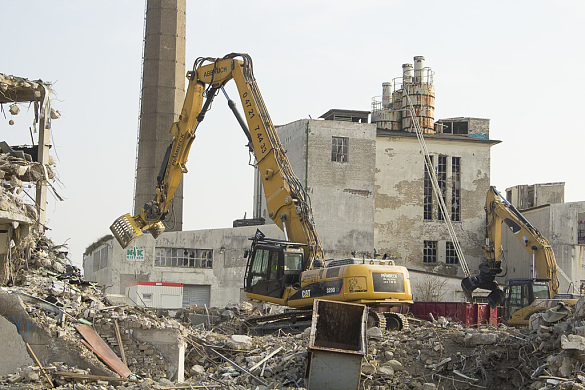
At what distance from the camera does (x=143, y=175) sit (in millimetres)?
41281

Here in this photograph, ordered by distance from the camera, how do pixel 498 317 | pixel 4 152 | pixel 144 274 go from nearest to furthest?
pixel 4 152, pixel 498 317, pixel 144 274

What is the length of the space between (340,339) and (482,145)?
27.7 meters

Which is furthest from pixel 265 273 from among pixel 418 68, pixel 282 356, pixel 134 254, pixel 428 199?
pixel 418 68

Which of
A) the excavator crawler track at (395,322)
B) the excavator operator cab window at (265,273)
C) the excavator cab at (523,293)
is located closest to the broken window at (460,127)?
the excavator cab at (523,293)

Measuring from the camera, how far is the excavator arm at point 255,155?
711 inches

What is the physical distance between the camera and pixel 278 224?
18516 mm

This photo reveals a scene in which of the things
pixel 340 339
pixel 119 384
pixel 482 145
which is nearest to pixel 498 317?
pixel 340 339

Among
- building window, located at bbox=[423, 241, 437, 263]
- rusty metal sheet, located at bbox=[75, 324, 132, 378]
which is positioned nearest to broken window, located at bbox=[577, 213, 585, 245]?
building window, located at bbox=[423, 241, 437, 263]

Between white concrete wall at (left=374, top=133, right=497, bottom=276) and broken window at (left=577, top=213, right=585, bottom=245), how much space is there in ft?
18.6

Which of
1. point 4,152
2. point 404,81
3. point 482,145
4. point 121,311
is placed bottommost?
point 121,311

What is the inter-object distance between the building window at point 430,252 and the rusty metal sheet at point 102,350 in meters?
27.5

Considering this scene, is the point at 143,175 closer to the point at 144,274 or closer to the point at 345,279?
the point at 144,274

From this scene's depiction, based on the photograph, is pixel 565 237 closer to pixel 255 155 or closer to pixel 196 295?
pixel 196 295

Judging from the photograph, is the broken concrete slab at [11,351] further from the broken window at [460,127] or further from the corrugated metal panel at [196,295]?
the broken window at [460,127]
